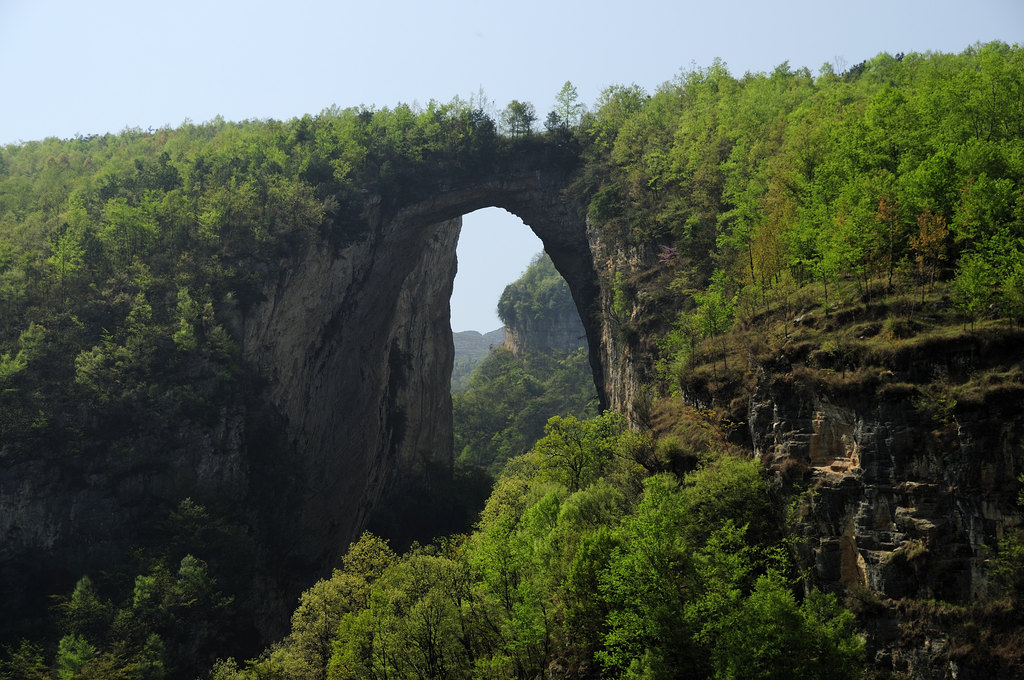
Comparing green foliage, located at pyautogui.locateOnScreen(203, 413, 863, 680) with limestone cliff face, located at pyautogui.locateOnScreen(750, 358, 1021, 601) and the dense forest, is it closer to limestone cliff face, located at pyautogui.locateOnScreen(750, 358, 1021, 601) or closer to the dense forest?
limestone cliff face, located at pyautogui.locateOnScreen(750, 358, 1021, 601)

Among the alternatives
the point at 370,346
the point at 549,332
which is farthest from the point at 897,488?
the point at 549,332

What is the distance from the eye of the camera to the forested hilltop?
23.0 m

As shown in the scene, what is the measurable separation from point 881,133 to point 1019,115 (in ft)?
16.7

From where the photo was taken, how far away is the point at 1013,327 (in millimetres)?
23500

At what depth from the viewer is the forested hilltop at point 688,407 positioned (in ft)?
75.6

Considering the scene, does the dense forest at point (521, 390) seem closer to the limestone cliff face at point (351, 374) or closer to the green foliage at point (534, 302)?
the green foliage at point (534, 302)

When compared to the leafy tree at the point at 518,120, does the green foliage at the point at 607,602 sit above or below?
below

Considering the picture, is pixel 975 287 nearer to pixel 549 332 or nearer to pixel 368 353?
pixel 368 353

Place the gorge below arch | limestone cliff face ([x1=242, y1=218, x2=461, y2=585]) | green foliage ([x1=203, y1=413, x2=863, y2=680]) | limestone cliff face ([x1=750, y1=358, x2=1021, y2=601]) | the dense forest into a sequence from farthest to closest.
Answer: the dense forest → limestone cliff face ([x1=242, y1=218, x2=461, y2=585]) → the gorge below arch → green foliage ([x1=203, y1=413, x2=863, y2=680]) → limestone cliff face ([x1=750, y1=358, x2=1021, y2=601])

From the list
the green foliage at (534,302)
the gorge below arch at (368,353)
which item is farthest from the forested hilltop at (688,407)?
the green foliage at (534,302)

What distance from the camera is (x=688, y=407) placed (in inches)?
1422

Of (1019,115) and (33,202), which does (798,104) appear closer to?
(1019,115)

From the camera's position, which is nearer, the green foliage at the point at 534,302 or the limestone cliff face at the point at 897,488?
the limestone cliff face at the point at 897,488

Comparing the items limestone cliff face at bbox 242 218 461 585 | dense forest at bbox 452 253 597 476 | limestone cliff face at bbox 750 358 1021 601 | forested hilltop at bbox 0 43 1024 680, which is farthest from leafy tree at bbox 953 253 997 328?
dense forest at bbox 452 253 597 476
